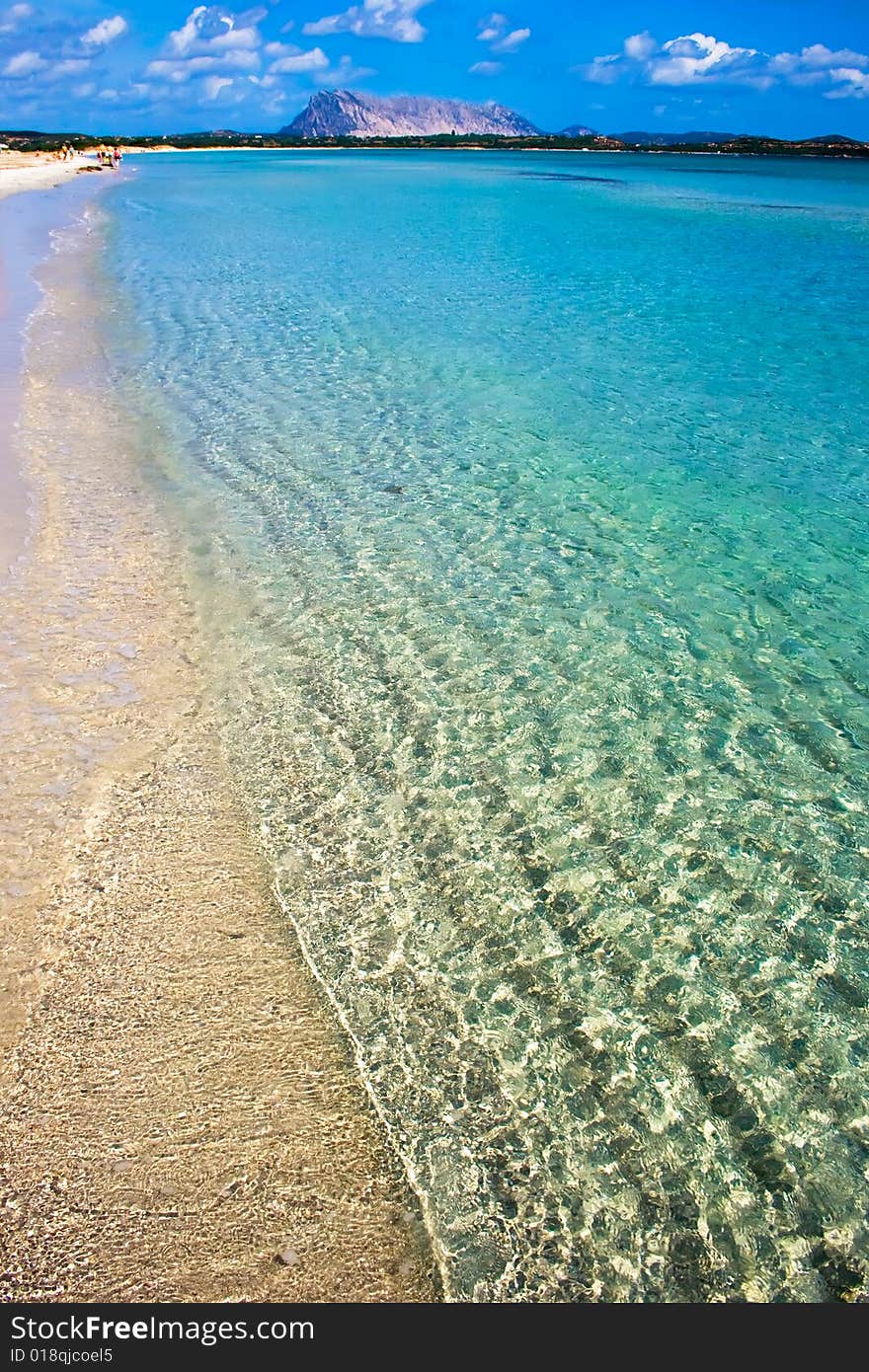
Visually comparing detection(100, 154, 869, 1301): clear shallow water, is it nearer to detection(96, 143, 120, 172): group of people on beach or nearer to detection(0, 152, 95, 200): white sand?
detection(0, 152, 95, 200): white sand

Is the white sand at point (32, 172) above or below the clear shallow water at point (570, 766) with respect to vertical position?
above

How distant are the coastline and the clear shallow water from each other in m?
0.19

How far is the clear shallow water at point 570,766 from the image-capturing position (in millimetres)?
3047

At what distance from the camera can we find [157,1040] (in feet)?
10.9

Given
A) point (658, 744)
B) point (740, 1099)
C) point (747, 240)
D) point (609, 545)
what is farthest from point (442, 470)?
point (747, 240)

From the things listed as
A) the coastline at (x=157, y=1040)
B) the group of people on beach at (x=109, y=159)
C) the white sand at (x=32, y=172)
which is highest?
the group of people on beach at (x=109, y=159)

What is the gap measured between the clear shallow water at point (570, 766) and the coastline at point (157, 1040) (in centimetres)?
19

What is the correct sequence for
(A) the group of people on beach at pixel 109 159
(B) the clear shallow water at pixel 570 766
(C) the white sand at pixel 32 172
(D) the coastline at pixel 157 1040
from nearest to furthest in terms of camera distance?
(D) the coastline at pixel 157 1040 → (B) the clear shallow water at pixel 570 766 → (C) the white sand at pixel 32 172 → (A) the group of people on beach at pixel 109 159

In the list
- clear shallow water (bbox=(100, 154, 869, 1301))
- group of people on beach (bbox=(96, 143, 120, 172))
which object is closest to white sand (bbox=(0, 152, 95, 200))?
group of people on beach (bbox=(96, 143, 120, 172))

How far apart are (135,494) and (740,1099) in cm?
744

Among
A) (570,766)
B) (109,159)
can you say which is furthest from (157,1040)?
(109,159)

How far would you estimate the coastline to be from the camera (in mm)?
2699

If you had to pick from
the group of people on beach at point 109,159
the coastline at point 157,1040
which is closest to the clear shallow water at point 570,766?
the coastline at point 157,1040

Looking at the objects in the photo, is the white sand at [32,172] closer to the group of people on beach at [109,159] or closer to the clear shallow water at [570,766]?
the group of people on beach at [109,159]
